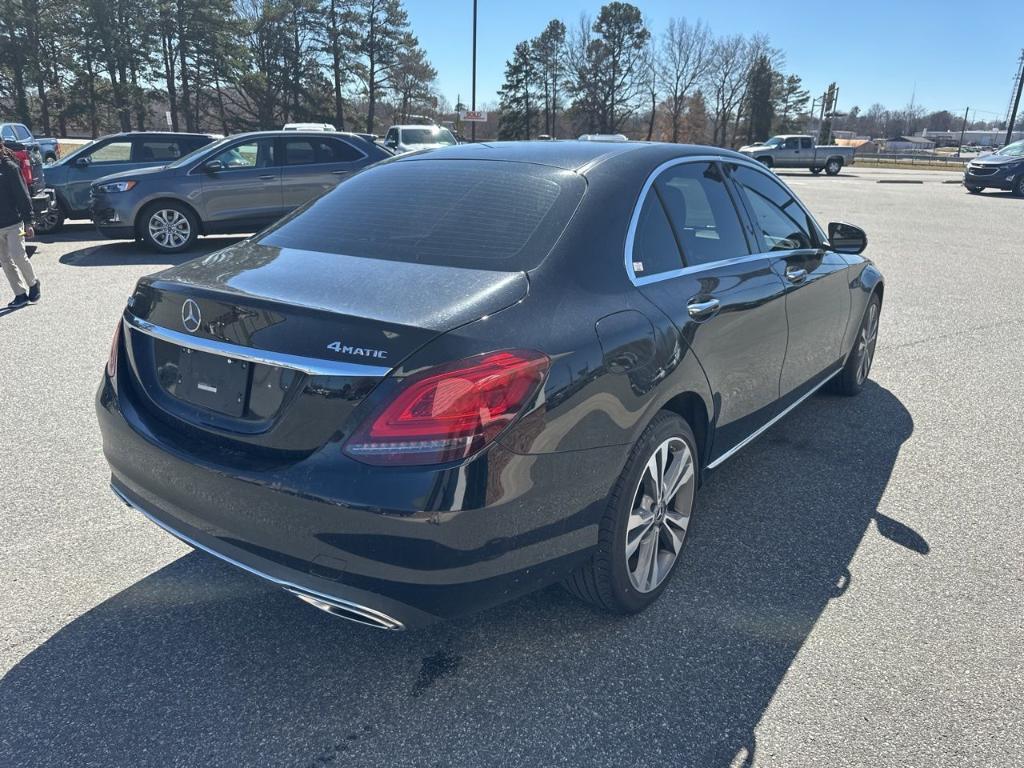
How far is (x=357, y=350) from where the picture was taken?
2100 mm

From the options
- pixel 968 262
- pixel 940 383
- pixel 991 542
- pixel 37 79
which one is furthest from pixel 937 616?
pixel 37 79

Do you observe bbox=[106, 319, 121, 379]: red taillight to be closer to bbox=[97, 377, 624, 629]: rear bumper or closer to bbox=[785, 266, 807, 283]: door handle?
bbox=[97, 377, 624, 629]: rear bumper

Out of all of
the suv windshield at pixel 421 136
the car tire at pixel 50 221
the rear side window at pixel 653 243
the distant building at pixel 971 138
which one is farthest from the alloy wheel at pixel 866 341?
the distant building at pixel 971 138

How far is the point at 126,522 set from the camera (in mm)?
3473

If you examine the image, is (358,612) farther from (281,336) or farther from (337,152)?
(337,152)

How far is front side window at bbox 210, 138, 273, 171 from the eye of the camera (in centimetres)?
1127

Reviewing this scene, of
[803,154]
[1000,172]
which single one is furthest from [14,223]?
[803,154]

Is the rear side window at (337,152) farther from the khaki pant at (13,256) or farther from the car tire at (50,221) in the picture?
the khaki pant at (13,256)

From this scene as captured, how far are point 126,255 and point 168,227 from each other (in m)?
0.72

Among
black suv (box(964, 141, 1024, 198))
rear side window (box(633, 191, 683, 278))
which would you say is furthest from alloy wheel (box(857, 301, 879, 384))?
black suv (box(964, 141, 1024, 198))

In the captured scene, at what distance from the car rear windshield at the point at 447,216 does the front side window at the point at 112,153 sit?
11685mm

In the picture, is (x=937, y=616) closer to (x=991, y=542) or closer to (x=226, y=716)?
(x=991, y=542)

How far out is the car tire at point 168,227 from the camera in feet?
36.1

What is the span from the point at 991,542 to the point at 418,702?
2746 mm
